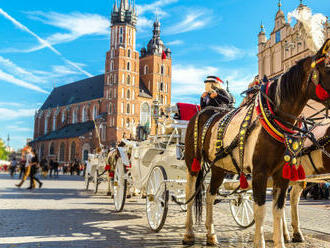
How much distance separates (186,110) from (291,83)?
125 inches

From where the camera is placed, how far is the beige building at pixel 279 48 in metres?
22.7

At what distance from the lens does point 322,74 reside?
3000 mm

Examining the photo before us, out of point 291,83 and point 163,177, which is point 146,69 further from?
point 291,83

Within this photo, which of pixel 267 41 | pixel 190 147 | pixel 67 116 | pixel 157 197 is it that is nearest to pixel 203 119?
pixel 190 147

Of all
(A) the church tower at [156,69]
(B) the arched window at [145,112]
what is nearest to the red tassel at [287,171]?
(B) the arched window at [145,112]

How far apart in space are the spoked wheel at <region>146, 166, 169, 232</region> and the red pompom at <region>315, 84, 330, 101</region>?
2.76 meters

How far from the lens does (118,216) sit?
684cm

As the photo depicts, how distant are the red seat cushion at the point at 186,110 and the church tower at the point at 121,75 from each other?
53.1 m

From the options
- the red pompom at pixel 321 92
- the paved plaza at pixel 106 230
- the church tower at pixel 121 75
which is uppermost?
the church tower at pixel 121 75

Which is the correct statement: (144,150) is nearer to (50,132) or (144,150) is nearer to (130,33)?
(130,33)

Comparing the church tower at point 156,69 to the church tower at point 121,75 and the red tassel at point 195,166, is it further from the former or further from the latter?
the red tassel at point 195,166

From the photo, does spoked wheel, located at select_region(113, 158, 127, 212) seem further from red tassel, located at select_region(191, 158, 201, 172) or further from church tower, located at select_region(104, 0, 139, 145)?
church tower, located at select_region(104, 0, 139, 145)

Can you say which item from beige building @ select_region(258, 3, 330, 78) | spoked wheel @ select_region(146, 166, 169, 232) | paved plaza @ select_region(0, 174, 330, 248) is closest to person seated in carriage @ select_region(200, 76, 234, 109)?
spoked wheel @ select_region(146, 166, 169, 232)

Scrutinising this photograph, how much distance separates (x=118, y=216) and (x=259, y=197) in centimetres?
416
